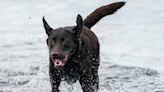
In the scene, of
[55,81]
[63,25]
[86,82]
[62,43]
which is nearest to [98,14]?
[86,82]

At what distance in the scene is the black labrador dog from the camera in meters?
8.05

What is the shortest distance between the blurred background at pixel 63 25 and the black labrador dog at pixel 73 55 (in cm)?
179

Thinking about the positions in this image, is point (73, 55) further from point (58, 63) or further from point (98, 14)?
A: point (98, 14)

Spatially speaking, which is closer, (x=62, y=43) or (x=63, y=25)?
(x=62, y=43)

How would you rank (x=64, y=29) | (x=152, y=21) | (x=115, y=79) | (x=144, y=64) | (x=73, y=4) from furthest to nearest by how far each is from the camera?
1. (x=73, y=4)
2. (x=152, y=21)
3. (x=144, y=64)
4. (x=115, y=79)
5. (x=64, y=29)

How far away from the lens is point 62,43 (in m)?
8.04

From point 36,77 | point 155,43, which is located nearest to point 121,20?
point 155,43

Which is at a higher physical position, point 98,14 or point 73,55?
point 98,14

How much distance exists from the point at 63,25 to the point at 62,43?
22.7ft

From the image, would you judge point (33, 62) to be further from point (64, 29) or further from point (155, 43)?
point (64, 29)

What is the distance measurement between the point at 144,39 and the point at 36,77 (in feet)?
10.7

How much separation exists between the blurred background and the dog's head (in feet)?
8.72

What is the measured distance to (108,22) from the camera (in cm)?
1554

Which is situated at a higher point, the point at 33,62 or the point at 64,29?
the point at 64,29
